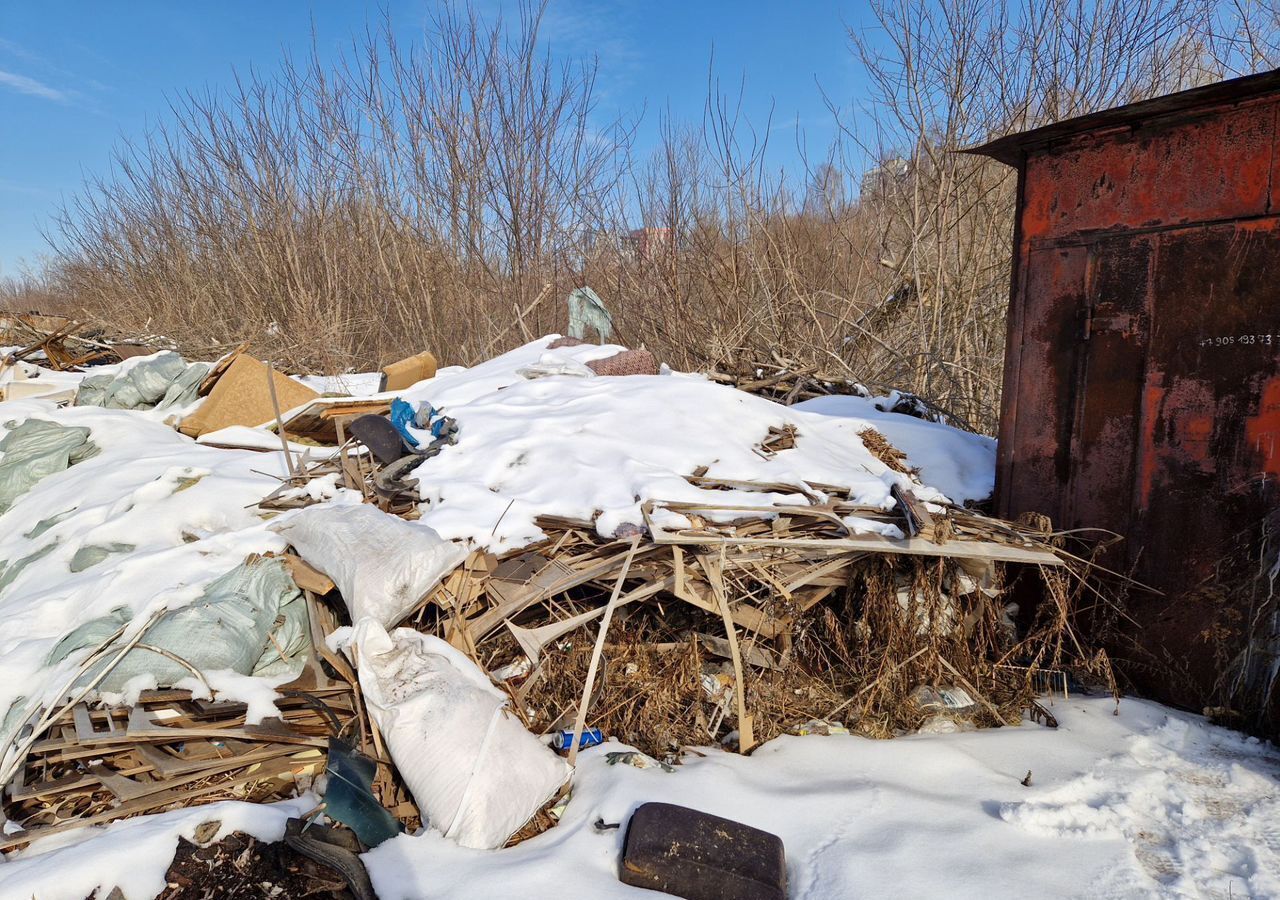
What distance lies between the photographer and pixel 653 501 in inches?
139

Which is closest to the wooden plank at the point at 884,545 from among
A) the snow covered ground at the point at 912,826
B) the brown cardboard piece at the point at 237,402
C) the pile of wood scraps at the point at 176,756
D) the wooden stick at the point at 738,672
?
the wooden stick at the point at 738,672

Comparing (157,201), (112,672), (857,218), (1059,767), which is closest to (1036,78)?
(857,218)

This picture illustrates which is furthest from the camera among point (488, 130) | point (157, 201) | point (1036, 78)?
point (157, 201)

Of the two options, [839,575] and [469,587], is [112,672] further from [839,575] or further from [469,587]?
[839,575]

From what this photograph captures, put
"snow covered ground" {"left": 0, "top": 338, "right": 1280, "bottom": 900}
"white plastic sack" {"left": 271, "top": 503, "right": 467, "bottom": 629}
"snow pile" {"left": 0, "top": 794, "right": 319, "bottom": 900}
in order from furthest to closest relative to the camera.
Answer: "white plastic sack" {"left": 271, "top": 503, "right": 467, "bottom": 629}, "snow covered ground" {"left": 0, "top": 338, "right": 1280, "bottom": 900}, "snow pile" {"left": 0, "top": 794, "right": 319, "bottom": 900}

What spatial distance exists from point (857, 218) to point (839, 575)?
7.64 meters

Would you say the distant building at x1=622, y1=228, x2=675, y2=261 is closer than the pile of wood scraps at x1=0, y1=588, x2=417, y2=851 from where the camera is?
No

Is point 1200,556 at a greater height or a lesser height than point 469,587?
greater

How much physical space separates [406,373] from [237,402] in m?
1.46

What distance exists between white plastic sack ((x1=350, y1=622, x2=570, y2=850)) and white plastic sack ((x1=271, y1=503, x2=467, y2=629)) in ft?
0.60

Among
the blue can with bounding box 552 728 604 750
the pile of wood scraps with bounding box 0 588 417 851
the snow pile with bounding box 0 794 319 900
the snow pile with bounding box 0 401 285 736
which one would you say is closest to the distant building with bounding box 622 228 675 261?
the snow pile with bounding box 0 401 285 736

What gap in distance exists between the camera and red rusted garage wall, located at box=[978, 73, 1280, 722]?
3041 millimetres

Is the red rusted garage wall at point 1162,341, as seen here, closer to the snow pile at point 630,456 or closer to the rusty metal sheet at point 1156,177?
the rusty metal sheet at point 1156,177

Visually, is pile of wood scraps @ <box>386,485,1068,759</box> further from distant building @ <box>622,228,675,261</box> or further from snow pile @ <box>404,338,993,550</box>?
distant building @ <box>622,228,675,261</box>
